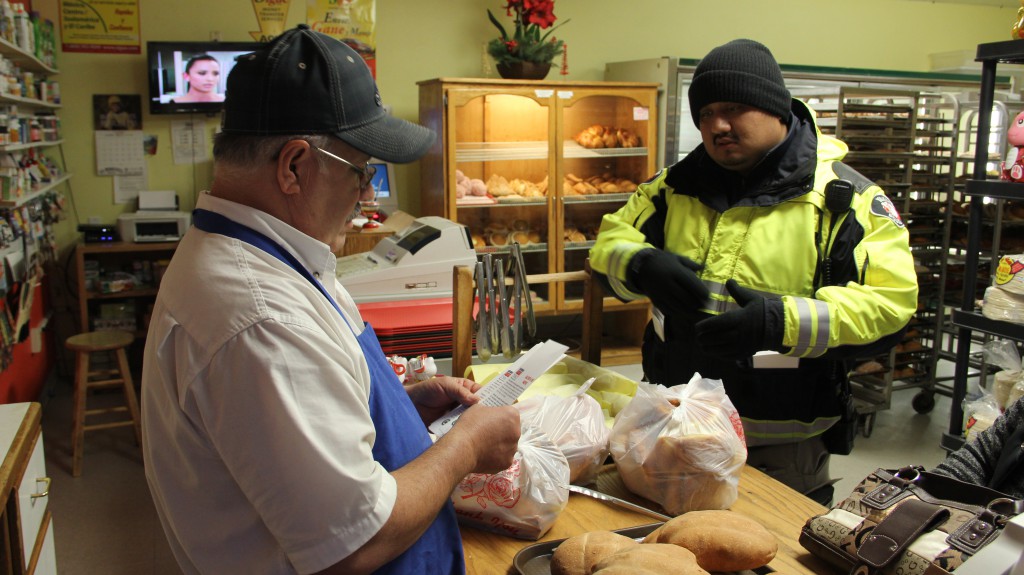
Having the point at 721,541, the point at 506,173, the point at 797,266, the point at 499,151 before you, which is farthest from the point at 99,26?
the point at 721,541

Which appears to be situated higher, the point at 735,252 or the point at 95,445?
the point at 735,252

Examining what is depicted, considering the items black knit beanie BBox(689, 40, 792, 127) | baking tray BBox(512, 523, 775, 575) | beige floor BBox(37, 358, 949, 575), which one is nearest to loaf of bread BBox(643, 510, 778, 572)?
baking tray BBox(512, 523, 775, 575)

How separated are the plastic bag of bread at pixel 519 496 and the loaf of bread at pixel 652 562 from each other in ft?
0.74

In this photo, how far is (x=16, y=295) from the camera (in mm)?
3592

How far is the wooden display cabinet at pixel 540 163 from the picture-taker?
523cm

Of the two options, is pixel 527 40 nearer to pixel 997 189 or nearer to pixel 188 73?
pixel 188 73

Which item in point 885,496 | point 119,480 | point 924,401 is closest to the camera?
point 885,496

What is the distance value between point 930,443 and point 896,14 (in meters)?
4.28

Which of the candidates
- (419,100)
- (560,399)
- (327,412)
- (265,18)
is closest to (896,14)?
(419,100)

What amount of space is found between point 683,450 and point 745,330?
1.87 feet

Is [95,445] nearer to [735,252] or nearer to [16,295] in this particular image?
[16,295]

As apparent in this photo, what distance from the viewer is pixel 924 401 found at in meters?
4.91

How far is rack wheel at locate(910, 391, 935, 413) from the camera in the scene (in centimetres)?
490

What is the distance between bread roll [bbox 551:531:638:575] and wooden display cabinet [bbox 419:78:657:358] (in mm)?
3963
